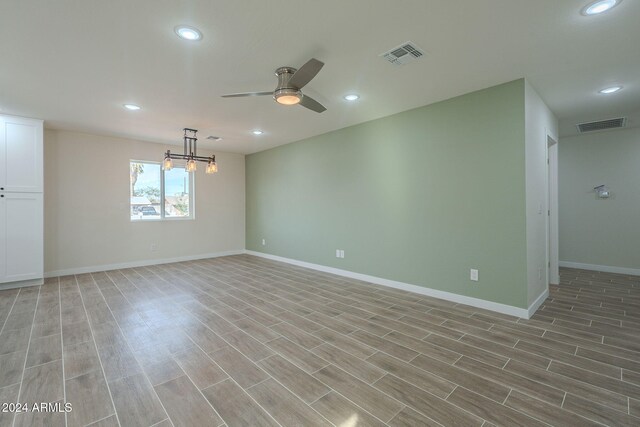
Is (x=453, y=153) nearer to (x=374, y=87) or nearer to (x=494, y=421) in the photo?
(x=374, y=87)

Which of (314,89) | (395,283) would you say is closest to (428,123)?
(314,89)

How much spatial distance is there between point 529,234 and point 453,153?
1276 mm

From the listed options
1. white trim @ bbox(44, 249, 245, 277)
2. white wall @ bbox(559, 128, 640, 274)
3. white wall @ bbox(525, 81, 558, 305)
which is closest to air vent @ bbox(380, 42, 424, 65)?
white wall @ bbox(525, 81, 558, 305)

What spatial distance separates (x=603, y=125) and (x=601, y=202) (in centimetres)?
143

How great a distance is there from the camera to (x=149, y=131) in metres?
5.16

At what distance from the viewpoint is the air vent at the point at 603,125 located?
4.56m

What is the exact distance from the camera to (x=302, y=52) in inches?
98.6

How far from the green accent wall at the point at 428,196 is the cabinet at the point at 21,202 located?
425 cm

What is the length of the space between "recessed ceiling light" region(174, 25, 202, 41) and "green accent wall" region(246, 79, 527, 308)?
2903 mm

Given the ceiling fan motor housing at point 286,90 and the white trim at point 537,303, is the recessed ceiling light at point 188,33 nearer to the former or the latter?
the ceiling fan motor housing at point 286,90

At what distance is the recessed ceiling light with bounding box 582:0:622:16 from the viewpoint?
1913 mm

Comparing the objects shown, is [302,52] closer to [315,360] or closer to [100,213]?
[315,360]

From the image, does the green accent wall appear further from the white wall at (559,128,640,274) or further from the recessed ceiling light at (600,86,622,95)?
the white wall at (559,128,640,274)

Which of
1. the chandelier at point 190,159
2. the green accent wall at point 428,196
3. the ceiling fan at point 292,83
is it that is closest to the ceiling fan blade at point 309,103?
the ceiling fan at point 292,83
